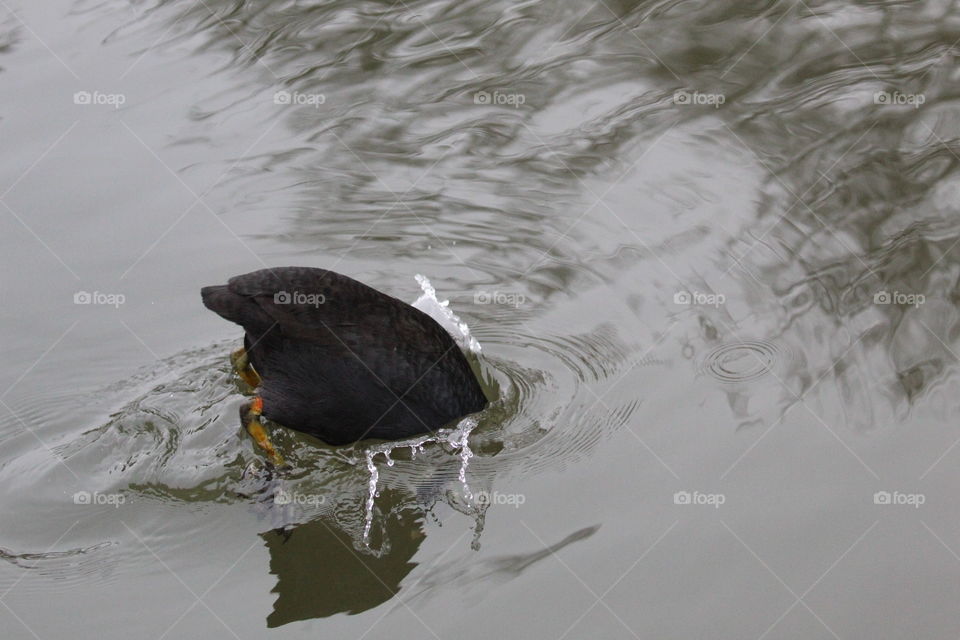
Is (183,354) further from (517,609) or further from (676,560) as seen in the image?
(676,560)

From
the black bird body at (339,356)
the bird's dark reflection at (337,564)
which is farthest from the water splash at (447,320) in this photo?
the bird's dark reflection at (337,564)

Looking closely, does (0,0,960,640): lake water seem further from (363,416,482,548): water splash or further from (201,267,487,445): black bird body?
(201,267,487,445): black bird body

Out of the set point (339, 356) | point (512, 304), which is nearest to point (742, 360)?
point (512, 304)

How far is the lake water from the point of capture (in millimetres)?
5066

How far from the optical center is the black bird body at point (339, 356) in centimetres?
540

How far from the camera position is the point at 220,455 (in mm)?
5828

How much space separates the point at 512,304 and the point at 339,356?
142 centimetres

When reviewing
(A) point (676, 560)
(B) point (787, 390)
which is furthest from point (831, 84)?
(A) point (676, 560)

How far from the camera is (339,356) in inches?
218

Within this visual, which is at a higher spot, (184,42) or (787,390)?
(184,42)

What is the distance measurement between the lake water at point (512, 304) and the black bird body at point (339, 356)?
0.26 meters

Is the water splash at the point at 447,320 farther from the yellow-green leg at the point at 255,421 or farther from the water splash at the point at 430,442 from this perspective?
the yellow-green leg at the point at 255,421

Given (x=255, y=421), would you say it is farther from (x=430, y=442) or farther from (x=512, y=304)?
(x=512, y=304)

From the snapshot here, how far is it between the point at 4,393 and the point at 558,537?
294 cm
